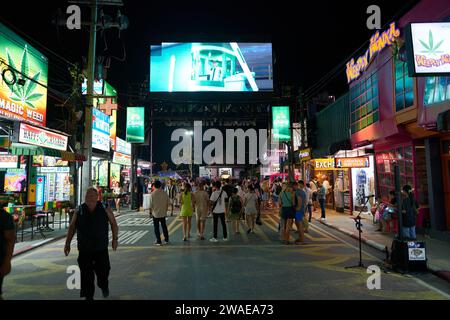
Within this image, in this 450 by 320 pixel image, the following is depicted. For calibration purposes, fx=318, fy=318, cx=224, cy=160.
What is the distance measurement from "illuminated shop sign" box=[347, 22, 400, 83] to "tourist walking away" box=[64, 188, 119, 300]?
11793 mm

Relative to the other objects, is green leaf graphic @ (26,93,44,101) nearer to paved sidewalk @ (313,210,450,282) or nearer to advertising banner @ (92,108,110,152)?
advertising banner @ (92,108,110,152)

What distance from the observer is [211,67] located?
91.8ft

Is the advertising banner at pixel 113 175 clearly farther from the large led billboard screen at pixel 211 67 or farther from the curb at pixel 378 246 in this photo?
the curb at pixel 378 246

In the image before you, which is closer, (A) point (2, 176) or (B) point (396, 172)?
(B) point (396, 172)

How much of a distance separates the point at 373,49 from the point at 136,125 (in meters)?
15.1

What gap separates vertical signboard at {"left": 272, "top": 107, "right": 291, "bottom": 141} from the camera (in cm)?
2331

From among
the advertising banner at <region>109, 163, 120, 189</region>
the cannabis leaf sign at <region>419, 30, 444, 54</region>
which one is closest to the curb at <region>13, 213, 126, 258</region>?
the cannabis leaf sign at <region>419, 30, 444, 54</region>

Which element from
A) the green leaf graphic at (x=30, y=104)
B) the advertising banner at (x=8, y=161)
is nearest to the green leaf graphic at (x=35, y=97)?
the green leaf graphic at (x=30, y=104)

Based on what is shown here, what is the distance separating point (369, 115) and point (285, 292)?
39.5ft

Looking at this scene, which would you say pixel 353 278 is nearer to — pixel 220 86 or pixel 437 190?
pixel 437 190

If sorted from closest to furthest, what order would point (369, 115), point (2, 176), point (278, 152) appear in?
point (369, 115), point (2, 176), point (278, 152)

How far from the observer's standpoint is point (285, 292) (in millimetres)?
5246
